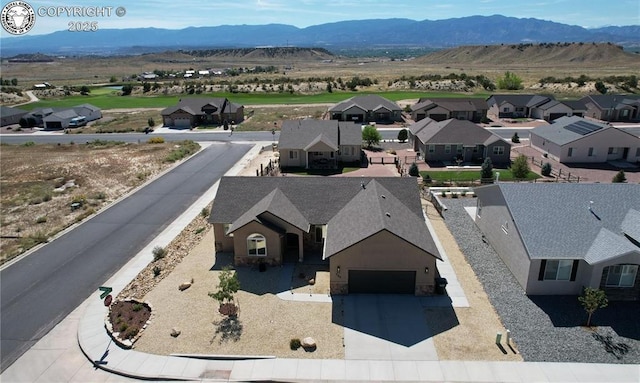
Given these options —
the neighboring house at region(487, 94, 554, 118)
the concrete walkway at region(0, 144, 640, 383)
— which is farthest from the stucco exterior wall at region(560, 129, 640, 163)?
the concrete walkway at region(0, 144, 640, 383)

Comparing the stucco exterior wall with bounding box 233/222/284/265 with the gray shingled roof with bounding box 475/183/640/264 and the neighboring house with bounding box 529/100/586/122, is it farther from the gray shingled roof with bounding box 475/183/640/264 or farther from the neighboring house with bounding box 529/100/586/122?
the neighboring house with bounding box 529/100/586/122

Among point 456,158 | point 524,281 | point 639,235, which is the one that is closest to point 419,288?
point 524,281

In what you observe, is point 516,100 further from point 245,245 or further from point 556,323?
point 245,245

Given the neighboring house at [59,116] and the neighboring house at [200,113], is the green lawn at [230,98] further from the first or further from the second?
the neighboring house at [200,113]

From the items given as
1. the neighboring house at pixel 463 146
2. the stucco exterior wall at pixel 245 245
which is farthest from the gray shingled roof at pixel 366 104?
the stucco exterior wall at pixel 245 245

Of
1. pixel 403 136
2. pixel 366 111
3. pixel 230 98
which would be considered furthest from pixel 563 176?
pixel 230 98

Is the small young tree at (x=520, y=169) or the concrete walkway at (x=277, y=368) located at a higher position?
the small young tree at (x=520, y=169)

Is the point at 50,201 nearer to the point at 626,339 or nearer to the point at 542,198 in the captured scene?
the point at 542,198
